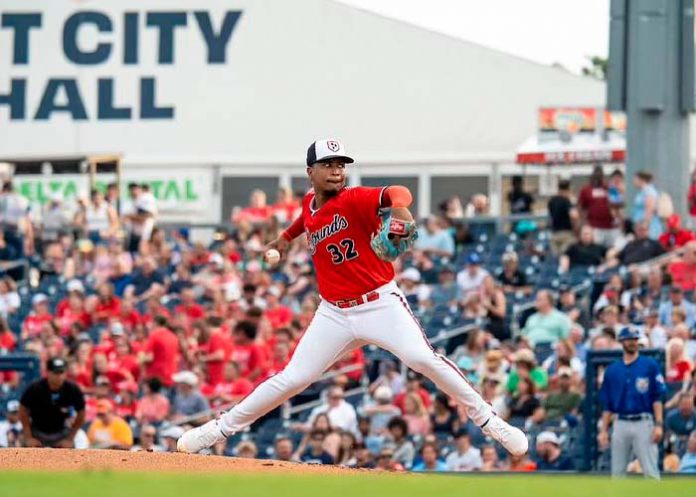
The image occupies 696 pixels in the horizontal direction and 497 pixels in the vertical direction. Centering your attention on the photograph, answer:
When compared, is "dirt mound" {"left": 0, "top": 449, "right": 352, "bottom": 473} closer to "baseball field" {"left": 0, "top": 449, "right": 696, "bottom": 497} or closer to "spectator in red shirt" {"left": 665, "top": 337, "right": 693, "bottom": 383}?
"baseball field" {"left": 0, "top": 449, "right": 696, "bottom": 497}

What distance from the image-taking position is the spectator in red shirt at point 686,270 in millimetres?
16891

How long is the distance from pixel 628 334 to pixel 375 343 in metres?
4.35

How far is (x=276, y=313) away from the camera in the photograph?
18.1m

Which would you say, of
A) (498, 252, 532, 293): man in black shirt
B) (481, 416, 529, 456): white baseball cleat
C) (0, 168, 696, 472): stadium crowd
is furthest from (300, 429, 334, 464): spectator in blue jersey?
(481, 416, 529, 456): white baseball cleat

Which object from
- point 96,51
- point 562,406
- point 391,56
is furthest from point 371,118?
point 562,406

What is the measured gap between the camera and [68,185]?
102 feet

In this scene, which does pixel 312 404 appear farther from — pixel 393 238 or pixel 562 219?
pixel 393 238

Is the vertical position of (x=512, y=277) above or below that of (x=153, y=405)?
above

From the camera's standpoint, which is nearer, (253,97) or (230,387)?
(230,387)

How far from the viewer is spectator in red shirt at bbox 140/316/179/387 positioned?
17.5 meters

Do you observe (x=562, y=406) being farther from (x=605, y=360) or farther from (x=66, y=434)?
(x=66, y=434)

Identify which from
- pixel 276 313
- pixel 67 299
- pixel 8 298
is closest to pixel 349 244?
pixel 276 313

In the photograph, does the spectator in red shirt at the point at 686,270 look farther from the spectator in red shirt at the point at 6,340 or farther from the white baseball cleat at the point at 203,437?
the white baseball cleat at the point at 203,437

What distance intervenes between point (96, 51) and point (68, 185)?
303cm
